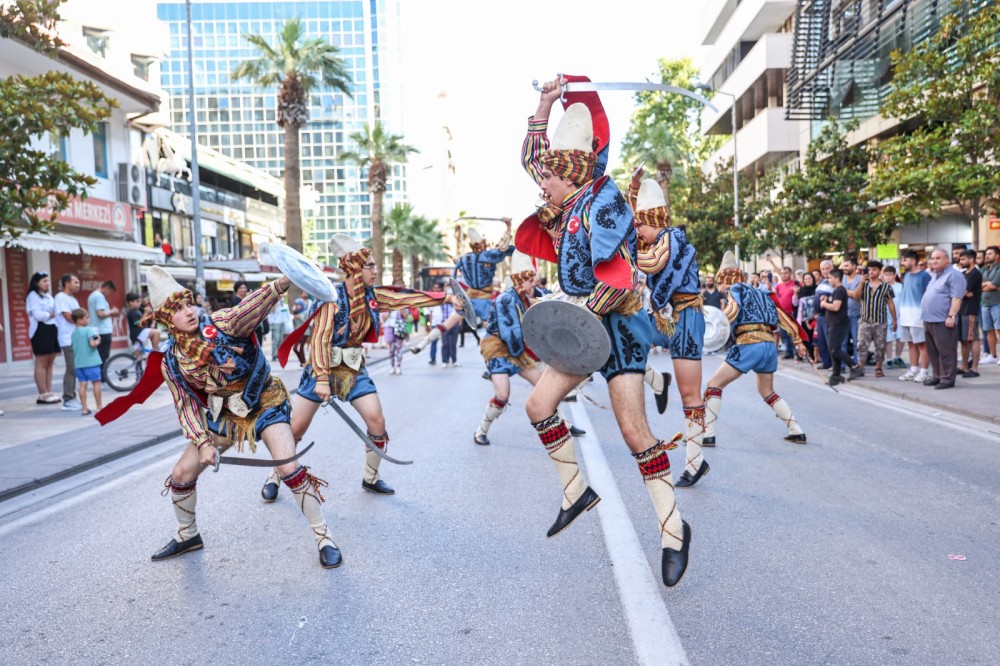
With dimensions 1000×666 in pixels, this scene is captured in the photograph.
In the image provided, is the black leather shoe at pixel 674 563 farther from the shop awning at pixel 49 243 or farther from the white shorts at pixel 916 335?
the shop awning at pixel 49 243

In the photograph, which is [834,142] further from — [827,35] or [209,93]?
[209,93]

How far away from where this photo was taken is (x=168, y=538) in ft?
17.3

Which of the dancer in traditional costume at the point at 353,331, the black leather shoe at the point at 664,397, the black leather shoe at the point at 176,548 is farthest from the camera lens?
the black leather shoe at the point at 664,397

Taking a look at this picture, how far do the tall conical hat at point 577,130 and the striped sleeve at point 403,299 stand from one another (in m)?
2.07

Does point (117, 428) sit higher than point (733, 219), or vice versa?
point (733, 219)

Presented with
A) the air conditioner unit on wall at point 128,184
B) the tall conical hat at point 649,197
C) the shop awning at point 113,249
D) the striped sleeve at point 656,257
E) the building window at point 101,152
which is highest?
the building window at point 101,152

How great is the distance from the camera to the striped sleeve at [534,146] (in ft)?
13.7

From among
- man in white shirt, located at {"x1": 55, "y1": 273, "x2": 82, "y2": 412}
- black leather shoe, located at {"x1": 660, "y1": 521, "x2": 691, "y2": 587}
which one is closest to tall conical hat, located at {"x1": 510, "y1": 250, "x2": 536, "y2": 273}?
black leather shoe, located at {"x1": 660, "y1": 521, "x2": 691, "y2": 587}

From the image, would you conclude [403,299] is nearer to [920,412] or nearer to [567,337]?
[567,337]

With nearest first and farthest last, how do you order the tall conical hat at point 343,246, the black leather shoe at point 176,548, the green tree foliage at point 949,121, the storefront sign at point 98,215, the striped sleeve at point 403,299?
the black leather shoe at point 176,548 → the striped sleeve at point 403,299 → the tall conical hat at point 343,246 → the green tree foliage at point 949,121 → the storefront sign at point 98,215

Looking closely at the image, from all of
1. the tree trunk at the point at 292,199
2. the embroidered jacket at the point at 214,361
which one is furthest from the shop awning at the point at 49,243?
the embroidered jacket at the point at 214,361

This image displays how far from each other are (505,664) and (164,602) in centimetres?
184

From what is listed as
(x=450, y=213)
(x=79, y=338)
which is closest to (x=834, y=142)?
(x=79, y=338)

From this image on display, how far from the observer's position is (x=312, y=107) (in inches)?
3930
